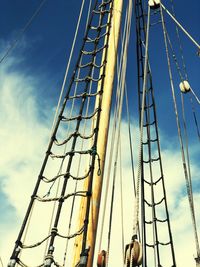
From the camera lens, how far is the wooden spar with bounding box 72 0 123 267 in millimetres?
3645

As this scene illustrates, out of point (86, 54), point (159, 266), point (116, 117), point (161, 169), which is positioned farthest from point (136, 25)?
point (159, 266)

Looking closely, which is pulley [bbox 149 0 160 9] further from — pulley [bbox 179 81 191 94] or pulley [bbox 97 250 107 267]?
pulley [bbox 97 250 107 267]

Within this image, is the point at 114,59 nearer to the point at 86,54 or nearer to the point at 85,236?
the point at 86,54

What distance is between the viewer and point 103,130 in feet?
15.5

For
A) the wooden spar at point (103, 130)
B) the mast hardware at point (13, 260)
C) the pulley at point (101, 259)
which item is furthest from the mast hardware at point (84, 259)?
the mast hardware at point (13, 260)

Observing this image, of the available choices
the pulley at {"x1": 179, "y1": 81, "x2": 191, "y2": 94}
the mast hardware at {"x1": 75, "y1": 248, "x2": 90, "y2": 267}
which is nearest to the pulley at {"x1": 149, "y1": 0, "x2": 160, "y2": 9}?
the pulley at {"x1": 179, "y1": 81, "x2": 191, "y2": 94}

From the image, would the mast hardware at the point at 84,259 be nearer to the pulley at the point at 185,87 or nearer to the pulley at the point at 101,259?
the pulley at the point at 101,259

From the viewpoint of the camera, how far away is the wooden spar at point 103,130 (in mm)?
3645

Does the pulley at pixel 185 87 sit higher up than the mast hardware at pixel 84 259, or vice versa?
the pulley at pixel 185 87

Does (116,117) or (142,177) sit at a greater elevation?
(142,177)

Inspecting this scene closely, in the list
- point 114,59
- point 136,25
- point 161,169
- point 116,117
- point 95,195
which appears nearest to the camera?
point 95,195

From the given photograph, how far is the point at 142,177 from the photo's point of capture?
7945 millimetres

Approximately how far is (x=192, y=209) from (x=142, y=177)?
2168 millimetres

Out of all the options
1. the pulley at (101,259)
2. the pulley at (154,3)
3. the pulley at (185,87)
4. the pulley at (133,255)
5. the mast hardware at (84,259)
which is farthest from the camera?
the pulley at (154,3)
